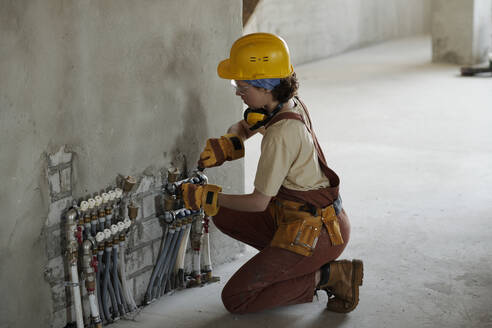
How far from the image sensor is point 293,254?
2893 mm

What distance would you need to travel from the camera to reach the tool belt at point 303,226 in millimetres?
2883

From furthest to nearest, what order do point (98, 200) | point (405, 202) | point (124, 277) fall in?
point (405, 202), point (124, 277), point (98, 200)

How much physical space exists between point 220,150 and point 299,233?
0.53m

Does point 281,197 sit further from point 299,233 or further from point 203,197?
point 203,197

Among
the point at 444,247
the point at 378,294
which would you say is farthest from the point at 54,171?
the point at 444,247

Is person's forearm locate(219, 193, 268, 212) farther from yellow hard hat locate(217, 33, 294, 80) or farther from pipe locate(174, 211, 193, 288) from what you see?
yellow hard hat locate(217, 33, 294, 80)

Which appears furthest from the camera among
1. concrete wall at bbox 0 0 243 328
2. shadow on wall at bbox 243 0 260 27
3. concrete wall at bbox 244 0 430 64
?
concrete wall at bbox 244 0 430 64

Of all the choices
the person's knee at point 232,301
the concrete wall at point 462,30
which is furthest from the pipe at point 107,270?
the concrete wall at point 462,30

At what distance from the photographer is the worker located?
9.12 feet

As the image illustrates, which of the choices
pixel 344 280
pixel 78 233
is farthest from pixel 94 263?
pixel 344 280

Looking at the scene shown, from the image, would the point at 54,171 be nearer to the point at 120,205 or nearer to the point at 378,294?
the point at 120,205

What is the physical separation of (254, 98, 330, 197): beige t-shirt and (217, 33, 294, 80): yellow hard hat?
193 millimetres

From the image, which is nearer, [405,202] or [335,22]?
[405,202]

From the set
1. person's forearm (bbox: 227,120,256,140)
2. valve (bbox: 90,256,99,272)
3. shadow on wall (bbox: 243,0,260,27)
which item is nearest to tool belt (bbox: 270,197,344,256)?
person's forearm (bbox: 227,120,256,140)
